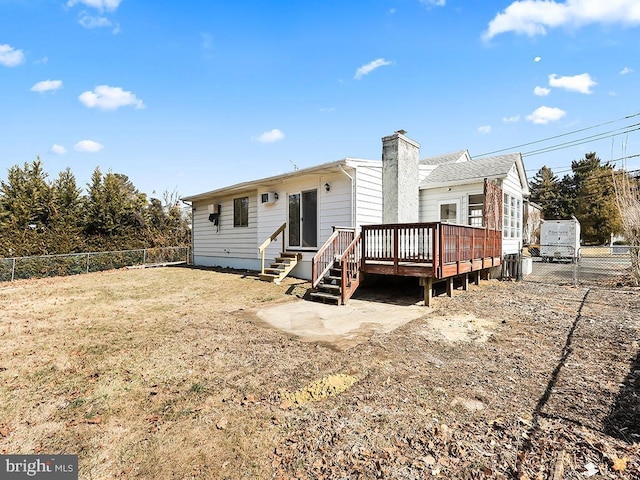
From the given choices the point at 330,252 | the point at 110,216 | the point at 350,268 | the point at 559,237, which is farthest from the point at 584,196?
the point at 110,216

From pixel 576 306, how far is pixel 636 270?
17.2 feet

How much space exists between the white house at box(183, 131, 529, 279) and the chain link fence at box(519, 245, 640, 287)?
1.51 meters

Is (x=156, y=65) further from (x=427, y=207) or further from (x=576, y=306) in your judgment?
(x=576, y=306)

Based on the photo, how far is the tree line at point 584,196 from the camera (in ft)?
94.5

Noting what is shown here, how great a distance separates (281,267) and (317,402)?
716 centimetres

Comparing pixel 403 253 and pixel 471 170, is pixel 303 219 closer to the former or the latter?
pixel 403 253

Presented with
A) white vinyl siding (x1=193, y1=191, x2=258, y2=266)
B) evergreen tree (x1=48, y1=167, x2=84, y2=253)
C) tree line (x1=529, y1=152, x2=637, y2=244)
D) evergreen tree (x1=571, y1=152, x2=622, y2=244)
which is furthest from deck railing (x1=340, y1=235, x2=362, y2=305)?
evergreen tree (x1=571, y1=152, x2=622, y2=244)

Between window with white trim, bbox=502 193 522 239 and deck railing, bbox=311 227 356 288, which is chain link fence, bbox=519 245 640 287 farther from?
deck railing, bbox=311 227 356 288

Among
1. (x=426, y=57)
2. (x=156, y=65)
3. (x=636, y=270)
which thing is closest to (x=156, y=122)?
(x=156, y=65)

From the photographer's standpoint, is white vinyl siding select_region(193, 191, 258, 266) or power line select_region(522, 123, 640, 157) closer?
white vinyl siding select_region(193, 191, 258, 266)

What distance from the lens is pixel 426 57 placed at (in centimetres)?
1138

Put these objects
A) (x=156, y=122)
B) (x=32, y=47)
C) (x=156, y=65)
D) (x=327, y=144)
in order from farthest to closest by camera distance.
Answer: (x=327, y=144) → (x=156, y=122) → (x=156, y=65) → (x=32, y=47)

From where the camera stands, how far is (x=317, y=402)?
284 centimetres
